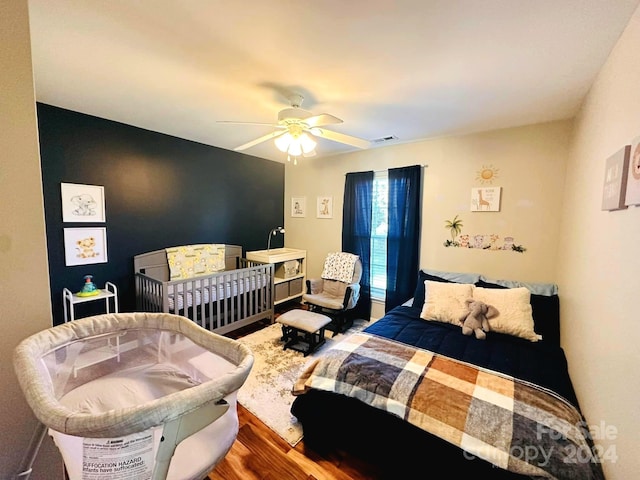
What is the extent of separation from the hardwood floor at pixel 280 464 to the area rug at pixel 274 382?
9cm

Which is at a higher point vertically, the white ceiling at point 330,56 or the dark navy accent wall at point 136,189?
the white ceiling at point 330,56

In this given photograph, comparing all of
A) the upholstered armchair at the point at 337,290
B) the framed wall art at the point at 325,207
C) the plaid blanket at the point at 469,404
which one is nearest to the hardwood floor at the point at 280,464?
the plaid blanket at the point at 469,404

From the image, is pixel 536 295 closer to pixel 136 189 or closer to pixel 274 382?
pixel 274 382

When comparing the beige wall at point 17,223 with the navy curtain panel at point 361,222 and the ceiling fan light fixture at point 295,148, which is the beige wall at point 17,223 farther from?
the navy curtain panel at point 361,222

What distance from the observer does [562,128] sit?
2.44 meters

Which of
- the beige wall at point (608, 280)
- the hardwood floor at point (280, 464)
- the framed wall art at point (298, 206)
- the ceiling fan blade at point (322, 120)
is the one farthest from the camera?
the framed wall art at point (298, 206)

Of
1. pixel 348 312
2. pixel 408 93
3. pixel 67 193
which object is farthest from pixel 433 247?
pixel 67 193

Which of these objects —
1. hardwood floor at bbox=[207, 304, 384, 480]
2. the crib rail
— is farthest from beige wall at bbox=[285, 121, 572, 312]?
hardwood floor at bbox=[207, 304, 384, 480]

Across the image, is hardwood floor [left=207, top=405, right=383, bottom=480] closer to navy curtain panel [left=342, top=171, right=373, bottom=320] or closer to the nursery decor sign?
navy curtain panel [left=342, top=171, right=373, bottom=320]

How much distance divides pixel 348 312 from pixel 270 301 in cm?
111

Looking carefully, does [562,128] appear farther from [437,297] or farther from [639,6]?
[437,297]

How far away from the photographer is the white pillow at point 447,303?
2320 millimetres

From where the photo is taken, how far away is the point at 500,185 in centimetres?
275

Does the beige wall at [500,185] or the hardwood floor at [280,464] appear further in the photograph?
the beige wall at [500,185]
